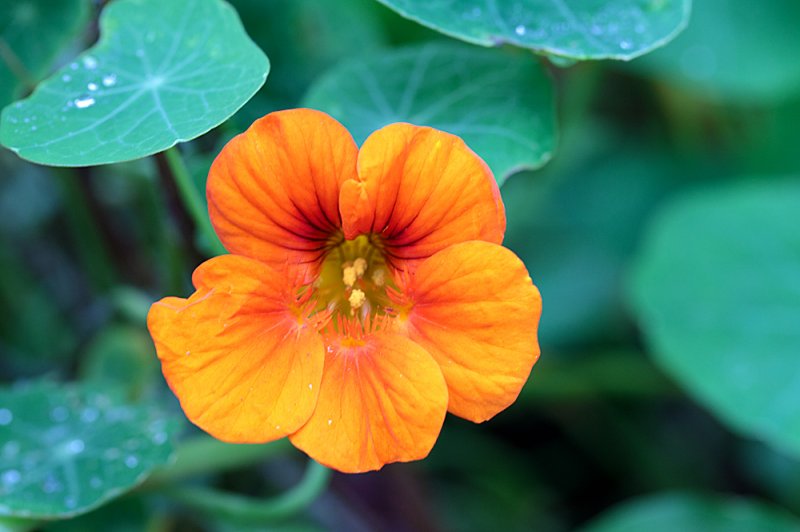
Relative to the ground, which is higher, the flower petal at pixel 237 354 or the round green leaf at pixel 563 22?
the round green leaf at pixel 563 22

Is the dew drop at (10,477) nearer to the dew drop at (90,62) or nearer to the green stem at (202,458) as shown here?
the green stem at (202,458)

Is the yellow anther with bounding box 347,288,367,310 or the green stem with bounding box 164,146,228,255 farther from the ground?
the green stem with bounding box 164,146,228,255

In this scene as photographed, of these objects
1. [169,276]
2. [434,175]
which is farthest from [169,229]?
[434,175]

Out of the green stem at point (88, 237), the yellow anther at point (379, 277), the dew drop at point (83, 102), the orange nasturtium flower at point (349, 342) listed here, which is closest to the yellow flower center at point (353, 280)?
the yellow anther at point (379, 277)

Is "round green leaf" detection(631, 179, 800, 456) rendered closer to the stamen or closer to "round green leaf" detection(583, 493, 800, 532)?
"round green leaf" detection(583, 493, 800, 532)

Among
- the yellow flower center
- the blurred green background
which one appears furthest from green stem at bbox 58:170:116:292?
the yellow flower center

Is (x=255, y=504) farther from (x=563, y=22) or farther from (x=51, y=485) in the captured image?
(x=563, y=22)

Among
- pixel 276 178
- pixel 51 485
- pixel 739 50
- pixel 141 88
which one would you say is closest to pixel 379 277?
pixel 276 178
